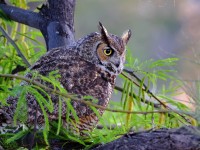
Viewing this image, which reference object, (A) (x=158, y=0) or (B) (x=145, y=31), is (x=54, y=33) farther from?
(B) (x=145, y=31)

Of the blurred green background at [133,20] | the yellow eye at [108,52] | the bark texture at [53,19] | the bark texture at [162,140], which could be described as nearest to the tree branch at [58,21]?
the bark texture at [53,19]

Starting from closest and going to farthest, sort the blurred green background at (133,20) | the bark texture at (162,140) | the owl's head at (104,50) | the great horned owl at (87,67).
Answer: the bark texture at (162,140), the great horned owl at (87,67), the owl's head at (104,50), the blurred green background at (133,20)

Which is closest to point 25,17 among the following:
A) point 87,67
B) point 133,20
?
point 87,67

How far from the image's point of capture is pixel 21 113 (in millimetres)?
1989

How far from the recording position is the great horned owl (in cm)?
241

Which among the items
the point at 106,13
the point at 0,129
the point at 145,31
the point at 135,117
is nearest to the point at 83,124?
the point at 135,117

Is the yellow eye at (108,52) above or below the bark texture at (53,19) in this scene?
below

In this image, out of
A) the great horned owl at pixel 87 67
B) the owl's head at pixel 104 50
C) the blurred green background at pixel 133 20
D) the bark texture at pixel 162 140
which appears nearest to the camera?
the bark texture at pixel 162 140

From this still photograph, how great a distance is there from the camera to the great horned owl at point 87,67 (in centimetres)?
241

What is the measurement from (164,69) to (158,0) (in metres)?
0.40

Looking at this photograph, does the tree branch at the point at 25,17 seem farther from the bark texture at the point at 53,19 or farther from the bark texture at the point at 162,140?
the bark texture at the point at 162,140

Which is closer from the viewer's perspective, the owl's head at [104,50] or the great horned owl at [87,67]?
the great horned owl at [87,67]

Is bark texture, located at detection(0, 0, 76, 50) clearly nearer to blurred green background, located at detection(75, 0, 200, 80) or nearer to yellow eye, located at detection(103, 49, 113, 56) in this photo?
yellow eye, located at detection(103, 49, 113, 56)

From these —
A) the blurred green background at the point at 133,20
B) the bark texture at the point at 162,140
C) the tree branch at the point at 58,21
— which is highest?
the blurred green background at the point at 133,20
